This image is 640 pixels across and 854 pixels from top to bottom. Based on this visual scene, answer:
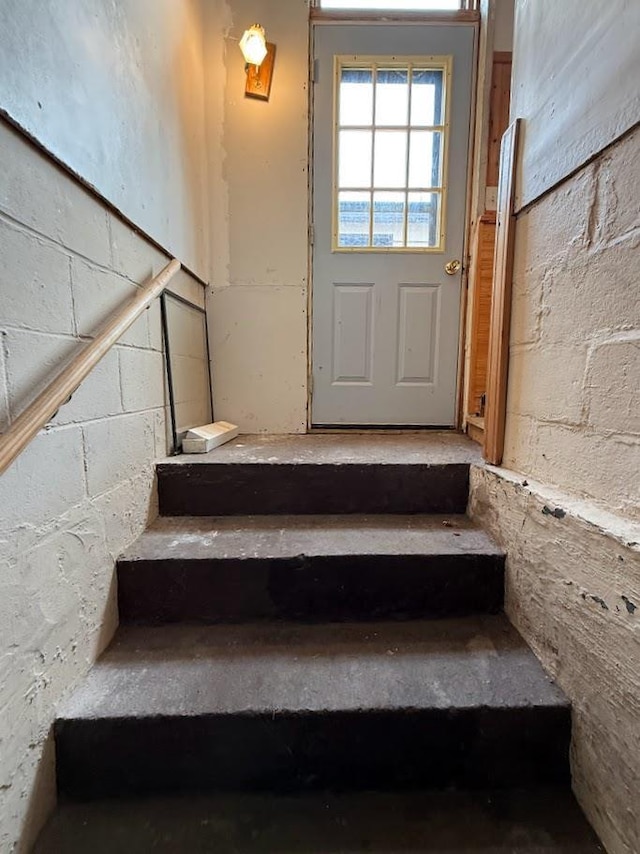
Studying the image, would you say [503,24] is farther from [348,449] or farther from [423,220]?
[348,449]

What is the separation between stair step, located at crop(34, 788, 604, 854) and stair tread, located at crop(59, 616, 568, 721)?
0.67 feet

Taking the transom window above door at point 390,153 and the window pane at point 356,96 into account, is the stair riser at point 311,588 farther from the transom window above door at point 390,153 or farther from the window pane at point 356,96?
the window pane at point 356,96

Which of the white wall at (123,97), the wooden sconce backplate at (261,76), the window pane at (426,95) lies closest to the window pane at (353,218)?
the window pane at (426,95)

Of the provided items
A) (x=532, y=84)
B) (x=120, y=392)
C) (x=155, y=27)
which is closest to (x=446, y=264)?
(x=532, y=84)

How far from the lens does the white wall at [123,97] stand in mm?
866

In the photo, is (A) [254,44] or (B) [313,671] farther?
(A) [254,44]

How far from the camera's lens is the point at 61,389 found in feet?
2.85

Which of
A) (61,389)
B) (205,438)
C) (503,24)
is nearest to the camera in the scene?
(61,389)

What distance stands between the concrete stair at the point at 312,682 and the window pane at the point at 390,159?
1.91m

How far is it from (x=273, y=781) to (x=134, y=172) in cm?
183

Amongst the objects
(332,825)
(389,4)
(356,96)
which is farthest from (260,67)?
(332,825)

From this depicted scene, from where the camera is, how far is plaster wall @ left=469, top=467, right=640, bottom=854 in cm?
79

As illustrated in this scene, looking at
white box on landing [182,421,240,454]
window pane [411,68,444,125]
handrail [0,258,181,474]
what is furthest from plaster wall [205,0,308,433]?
handrail [0,258,181,474]

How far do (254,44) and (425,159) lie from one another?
1037 millimetres
